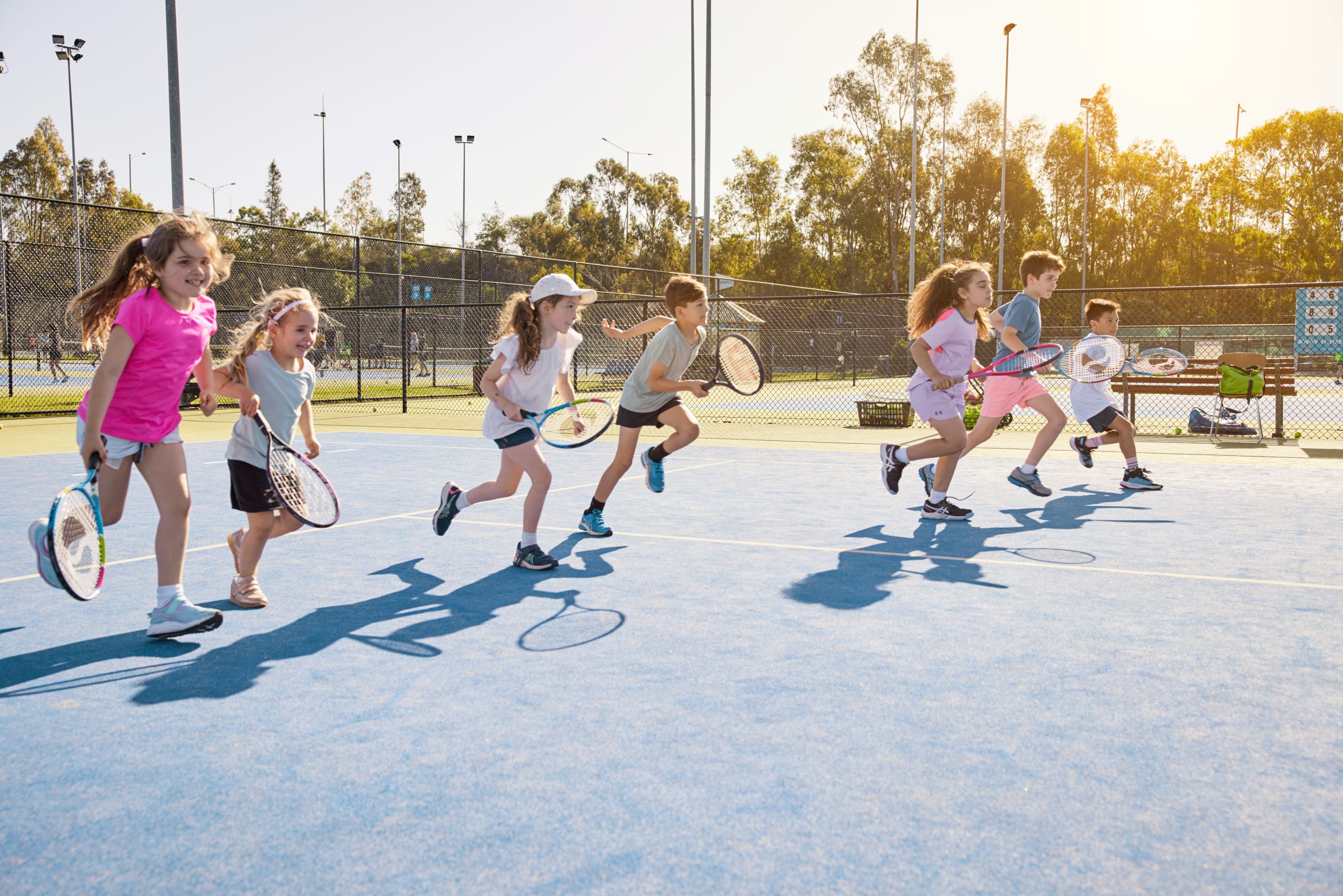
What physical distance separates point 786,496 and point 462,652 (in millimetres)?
4443

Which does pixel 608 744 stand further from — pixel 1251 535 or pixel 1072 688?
pixel 1251 535

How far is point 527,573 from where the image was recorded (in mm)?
5086

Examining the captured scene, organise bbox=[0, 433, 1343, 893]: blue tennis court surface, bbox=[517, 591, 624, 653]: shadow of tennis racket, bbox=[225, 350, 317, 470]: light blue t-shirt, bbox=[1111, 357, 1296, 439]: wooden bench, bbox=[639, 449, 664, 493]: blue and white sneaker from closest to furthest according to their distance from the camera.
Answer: bbox=[0, 433, 1343, 893]: blue tennis court surface
bbox=[517, 591, 624, 653]: shadow of tennis racket
bbox=[225, 350, 317, 470]: light blue t-shirt
bbox=[639, 449, 664, 493]: blue and white sneaker
bbox=[1111, 357, 1296, 439]: wooden bench

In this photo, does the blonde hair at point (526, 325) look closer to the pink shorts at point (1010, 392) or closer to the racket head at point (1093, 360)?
the pink shorts at point (1010, 392)

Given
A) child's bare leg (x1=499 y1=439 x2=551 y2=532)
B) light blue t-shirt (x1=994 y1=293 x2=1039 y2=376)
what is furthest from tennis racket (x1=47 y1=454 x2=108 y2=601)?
light blue t-shirt (x1=994 y1=293 x2=1039 y2=376)

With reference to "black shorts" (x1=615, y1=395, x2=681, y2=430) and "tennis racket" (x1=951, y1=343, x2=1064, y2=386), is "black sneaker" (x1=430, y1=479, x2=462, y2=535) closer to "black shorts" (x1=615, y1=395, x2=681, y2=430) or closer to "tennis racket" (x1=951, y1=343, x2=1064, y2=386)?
"black shorts" (x1=615, y1=395, x2=681, y2=430)

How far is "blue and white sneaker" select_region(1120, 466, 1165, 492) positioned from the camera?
796cm

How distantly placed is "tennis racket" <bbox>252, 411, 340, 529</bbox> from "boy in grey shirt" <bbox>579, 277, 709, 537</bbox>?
2050 mm

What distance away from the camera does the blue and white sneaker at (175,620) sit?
3797 mm

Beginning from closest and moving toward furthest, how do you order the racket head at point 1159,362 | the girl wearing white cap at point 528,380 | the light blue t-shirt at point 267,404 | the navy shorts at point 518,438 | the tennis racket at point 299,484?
the tennis racket at point 299,484 < the light blue t-shirt at point 267,404 < the girl wearing white cap at point 528,380 < the navy shorts at point 518,438 < the racket head at point 1159,362

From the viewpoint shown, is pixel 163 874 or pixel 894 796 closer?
pixel 163 874

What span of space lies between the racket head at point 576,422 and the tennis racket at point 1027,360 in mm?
2758

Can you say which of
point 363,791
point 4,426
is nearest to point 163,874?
point 363,791

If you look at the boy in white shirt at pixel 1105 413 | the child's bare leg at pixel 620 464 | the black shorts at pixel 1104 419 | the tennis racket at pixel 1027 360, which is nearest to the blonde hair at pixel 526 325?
the child's bare leg at pixel 620 464
